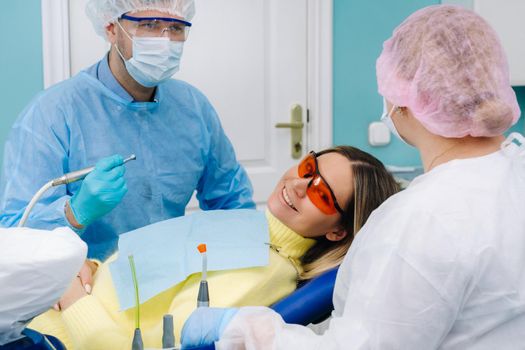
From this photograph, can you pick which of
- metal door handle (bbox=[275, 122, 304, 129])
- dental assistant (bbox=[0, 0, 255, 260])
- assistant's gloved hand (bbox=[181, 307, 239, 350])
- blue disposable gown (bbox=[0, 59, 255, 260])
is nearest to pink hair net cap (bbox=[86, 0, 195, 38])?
dental assistant (bbox=[0, 0, 255, 260])

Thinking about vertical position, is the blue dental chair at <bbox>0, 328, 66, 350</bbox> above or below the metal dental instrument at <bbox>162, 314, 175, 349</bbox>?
above

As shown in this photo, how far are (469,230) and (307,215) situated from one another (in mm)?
676

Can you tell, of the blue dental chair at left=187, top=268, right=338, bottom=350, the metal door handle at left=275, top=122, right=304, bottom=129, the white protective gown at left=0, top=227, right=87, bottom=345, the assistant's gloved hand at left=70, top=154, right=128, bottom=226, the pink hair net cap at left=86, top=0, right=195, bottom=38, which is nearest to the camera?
the white protective gown at left=0, top=227, right=87, bottom=345

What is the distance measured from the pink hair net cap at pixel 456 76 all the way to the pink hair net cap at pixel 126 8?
2.77 ft

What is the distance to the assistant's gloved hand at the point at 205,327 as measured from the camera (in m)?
1.19

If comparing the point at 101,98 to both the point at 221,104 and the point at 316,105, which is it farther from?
the point at 316,105

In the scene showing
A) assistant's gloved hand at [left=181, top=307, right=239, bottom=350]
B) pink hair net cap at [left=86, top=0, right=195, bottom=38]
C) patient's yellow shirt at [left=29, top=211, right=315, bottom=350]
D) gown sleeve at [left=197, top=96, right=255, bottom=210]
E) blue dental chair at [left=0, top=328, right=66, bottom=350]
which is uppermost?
pink hair net cap at [left=86, top=0, right=195, bottom=38]

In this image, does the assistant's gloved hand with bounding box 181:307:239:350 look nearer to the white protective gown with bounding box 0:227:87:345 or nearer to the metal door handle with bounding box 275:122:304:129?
the white protective gown with bounding box 0:227:87:345

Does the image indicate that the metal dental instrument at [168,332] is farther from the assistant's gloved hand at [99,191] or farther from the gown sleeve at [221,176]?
the gown sleeve at [221,176]

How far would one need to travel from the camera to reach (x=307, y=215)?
1.64 meters

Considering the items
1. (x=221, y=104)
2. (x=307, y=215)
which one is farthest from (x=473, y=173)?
(x=221, y=104)

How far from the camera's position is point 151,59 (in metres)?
1.77

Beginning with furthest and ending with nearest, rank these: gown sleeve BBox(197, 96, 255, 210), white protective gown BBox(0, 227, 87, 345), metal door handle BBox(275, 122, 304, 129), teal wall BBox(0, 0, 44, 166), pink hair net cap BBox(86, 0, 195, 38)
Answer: metal door handle BBox(275, 122, 304, 129) < teal wall BBox(0, 0, 44, 166) < gown sleeve BBox(197, 96, 255, 210) < pink hair net cap BBox(86, 0, 195, 38) < white protective gown BBox(0, 227, 87, 345)

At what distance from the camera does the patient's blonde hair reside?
5.27 feet
